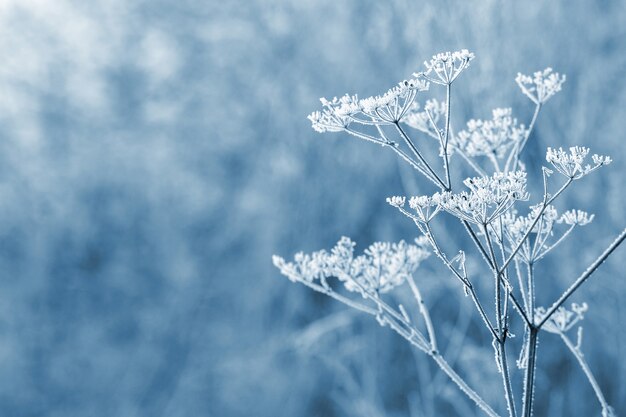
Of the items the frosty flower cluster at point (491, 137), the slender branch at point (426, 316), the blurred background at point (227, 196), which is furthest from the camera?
the blurred background at point (227, 196)

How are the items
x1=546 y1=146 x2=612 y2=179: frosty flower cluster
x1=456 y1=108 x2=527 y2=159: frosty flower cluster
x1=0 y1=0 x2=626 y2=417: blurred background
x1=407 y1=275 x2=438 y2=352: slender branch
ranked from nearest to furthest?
x1=546 y1=146 x2=612 y2=179: frosty flower cluster < x1=407 y1=275 x2=438 y2=352: slender branch < x1=456 y1=108 x2=527 y2=159: frosty flower cluster < x1=0 y1=0 x2=626 y2=417: blurred background

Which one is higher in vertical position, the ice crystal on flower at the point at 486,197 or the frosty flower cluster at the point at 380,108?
the frosty flower cluster at the point at 380,108

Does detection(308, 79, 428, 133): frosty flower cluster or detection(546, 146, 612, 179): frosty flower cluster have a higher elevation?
detection(308, 79, 428, 133): frosty flower cluster

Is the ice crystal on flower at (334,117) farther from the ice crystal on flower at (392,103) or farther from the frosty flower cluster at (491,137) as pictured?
the frosty flower cluster at (491,137)

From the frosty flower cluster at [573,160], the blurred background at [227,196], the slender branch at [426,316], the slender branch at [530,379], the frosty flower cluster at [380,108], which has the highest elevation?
the blurred background at [227,196]

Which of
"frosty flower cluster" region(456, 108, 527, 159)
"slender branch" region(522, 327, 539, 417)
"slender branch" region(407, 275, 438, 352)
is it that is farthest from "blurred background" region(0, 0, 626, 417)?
"slender branch" region(522, 327, 539, 417)

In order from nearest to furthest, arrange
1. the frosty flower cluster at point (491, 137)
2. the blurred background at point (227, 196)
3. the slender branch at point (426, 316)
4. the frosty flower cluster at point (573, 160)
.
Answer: the frosty flower cluster at point (573, 160), the slender branch at point (426, 316), the frosty flower cluster at point (491, 137), the blurred background at point (227, 196)

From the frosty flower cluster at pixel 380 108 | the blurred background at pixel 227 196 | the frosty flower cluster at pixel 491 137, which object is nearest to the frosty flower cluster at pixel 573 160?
the frosty flower cluster at pixel 380 108

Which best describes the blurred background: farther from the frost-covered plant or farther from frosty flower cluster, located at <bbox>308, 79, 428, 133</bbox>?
frosty flower cluster, located at <bbox>308, 79, 428, 133</bbox>
